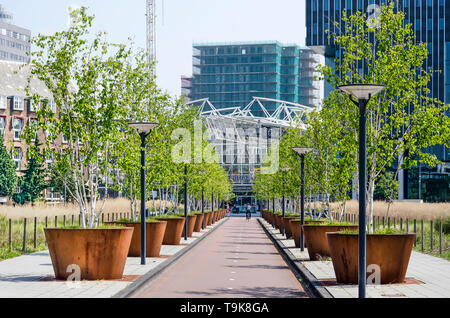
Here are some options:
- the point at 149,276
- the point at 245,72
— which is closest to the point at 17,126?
the point at 149,276

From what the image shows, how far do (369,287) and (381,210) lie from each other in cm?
3566

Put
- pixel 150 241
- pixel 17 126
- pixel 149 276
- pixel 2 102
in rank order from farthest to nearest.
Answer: pixel 17 126
pixel 2 102
pixel 150 241
pixel 149 276

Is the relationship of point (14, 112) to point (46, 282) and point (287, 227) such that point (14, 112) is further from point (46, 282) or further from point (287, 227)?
point (46, 282)

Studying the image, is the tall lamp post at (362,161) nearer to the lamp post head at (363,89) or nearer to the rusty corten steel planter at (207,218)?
the lamp post head at (363,89)

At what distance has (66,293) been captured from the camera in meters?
12.3

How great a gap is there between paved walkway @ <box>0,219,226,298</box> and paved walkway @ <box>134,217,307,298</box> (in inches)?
21.1

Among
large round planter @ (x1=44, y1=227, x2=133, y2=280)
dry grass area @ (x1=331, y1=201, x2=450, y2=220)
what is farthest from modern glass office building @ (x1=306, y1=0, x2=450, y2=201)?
large round planter @ (x1=44, y1=227, x2=133, y2=280)

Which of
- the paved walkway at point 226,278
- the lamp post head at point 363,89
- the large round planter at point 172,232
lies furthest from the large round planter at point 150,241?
the lamp post head at point 363,89

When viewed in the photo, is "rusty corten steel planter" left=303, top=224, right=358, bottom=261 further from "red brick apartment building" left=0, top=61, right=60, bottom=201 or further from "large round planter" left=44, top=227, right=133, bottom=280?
"red brick apartment building" left=0, top=61, right=60, bottom=201

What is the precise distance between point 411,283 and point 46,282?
7179mm

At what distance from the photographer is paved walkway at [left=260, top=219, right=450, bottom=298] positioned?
12680 millimetres

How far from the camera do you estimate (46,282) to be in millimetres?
14133

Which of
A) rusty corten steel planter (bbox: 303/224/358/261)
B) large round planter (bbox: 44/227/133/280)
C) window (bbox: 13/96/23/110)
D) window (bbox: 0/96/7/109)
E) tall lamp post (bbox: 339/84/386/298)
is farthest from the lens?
window (bbox: 13/96/23/110)
